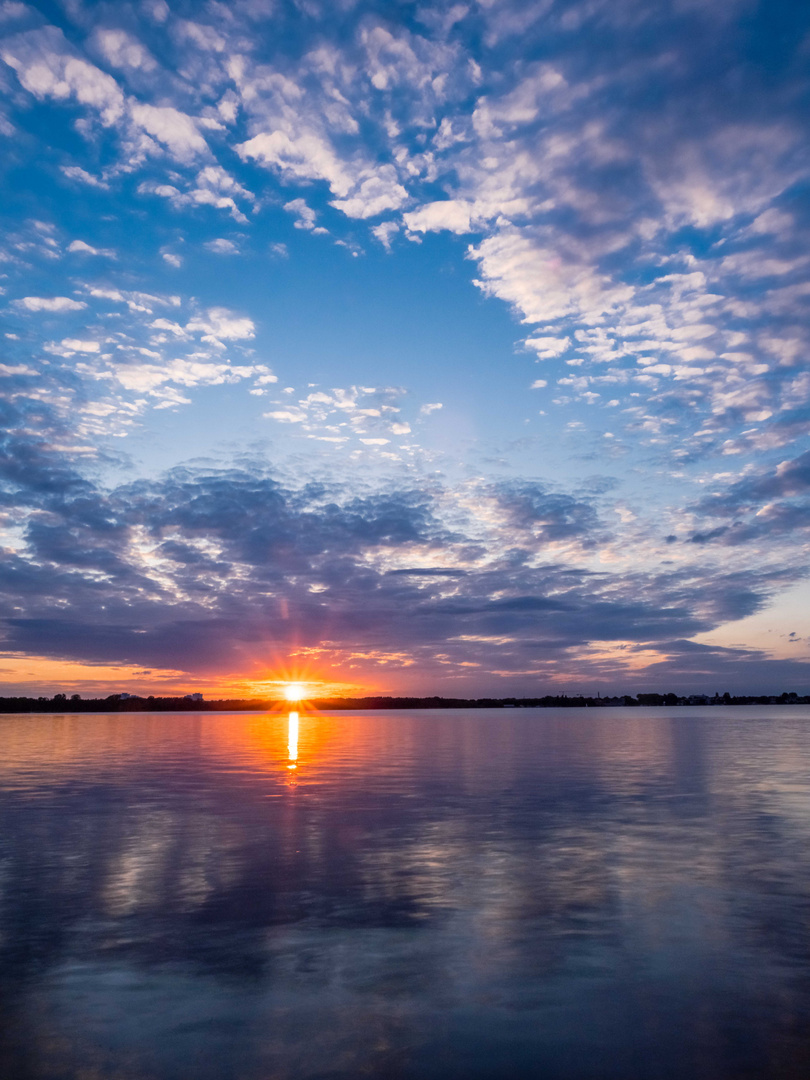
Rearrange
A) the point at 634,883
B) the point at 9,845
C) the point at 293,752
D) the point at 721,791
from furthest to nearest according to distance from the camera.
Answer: the point at 293,752 < the point at 721,791 < the point at 9,845 < the point at 634,883

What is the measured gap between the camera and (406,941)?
11.5 metres

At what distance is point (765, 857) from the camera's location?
17266 mm

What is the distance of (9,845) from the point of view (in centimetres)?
1916

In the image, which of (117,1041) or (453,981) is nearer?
(117,1041)

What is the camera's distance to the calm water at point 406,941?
26.2 feet

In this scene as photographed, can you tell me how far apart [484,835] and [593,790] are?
37.4ft

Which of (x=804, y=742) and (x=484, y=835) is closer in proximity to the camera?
(x=484, y=835)

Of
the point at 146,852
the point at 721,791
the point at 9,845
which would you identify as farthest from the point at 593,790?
the point at 9,845

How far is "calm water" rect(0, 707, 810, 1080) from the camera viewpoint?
798 centimetres

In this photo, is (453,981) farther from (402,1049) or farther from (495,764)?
(495,764)

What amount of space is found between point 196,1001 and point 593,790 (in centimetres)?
2323

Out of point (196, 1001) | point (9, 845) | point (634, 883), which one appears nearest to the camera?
point (196, 1001)

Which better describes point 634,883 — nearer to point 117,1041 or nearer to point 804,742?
point 117,1041

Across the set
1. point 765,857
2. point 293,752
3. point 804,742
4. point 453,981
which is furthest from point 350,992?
point 804,742
